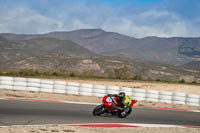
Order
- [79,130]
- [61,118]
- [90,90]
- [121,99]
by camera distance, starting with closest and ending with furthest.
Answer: [79,130], [61,118], [121,99], [90,90]

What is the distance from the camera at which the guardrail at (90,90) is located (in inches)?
764

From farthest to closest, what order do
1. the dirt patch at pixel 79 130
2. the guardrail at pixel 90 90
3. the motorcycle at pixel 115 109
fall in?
the guardrail at pixel 90 90, the motorcycle at pixel 115 109, the dirt patch at pixel 79 130

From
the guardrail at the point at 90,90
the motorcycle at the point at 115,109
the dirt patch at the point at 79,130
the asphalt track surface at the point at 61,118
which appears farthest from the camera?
the guardrail at the point at 90,90

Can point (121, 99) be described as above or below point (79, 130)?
above

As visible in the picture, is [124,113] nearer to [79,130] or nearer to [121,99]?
[121,99]

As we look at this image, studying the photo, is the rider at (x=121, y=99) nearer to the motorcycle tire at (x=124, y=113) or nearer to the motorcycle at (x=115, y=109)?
the motorcycle at (x=115, y=109)

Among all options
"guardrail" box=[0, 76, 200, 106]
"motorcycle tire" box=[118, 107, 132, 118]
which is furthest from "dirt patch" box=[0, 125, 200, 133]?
"guardrail" box=[0, 76, 200, 106]

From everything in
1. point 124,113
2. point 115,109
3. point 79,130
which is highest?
point 115,109

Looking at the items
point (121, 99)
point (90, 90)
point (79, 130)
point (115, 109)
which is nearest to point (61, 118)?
point (79, 130)

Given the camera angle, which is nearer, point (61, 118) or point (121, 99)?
point (61, 118)

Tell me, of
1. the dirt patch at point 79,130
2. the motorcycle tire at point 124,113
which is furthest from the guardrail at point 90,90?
the dirt patch at point 79,130

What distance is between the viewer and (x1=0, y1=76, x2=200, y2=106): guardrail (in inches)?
764

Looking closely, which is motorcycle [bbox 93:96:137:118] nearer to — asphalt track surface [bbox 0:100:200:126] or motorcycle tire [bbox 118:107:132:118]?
motorcycle tire [bbox 118:107:132:118]

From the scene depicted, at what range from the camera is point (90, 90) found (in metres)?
19.8
